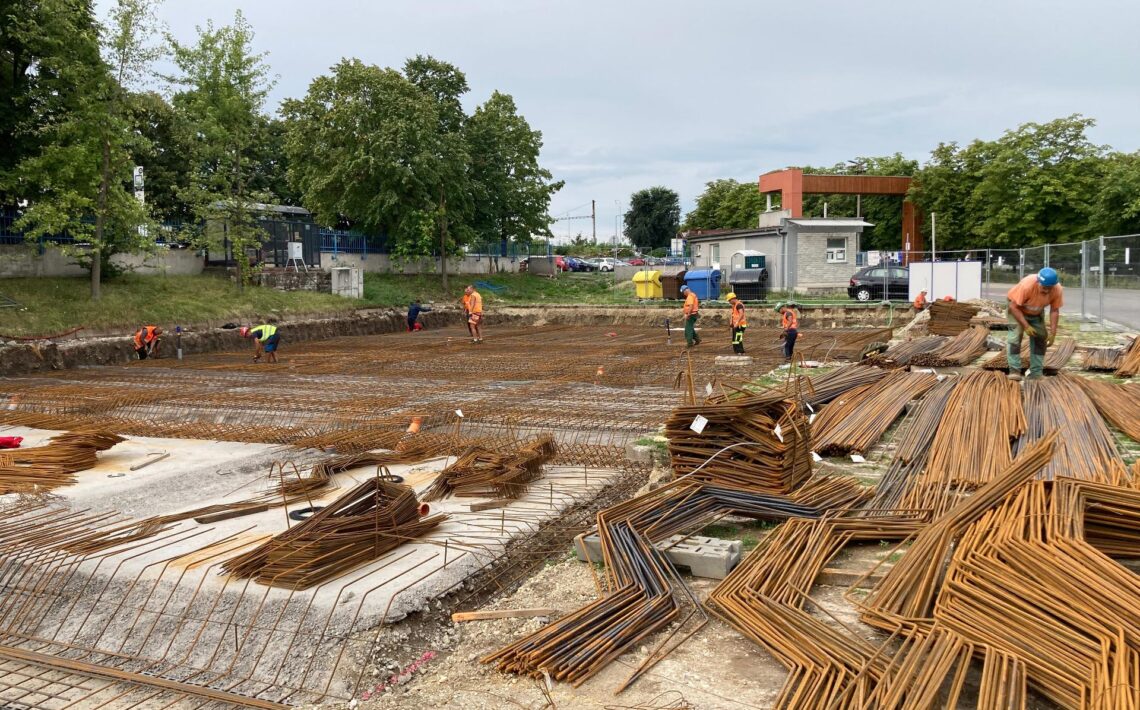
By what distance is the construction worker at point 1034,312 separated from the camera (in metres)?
9.12

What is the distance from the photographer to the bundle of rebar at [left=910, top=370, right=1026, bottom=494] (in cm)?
586

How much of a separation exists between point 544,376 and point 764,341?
766 cm

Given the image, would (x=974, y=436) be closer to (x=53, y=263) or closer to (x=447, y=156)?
(x=53, y=263)

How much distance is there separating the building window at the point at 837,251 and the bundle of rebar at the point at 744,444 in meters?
26.9

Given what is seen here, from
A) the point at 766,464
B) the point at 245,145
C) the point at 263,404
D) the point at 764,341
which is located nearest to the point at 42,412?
the point at 263,404

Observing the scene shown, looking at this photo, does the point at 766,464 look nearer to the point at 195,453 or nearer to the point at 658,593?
the point at 658,593

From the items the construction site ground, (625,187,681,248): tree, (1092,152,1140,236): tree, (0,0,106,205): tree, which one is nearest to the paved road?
the construction site ground

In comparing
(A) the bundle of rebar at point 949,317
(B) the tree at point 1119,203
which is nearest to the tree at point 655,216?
(B) the tree at point 1119,203

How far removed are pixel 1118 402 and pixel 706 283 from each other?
21102 millimetres

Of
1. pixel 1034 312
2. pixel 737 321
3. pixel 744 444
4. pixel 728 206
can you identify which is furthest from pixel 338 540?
pixel 728 206

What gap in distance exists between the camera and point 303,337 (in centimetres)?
2342

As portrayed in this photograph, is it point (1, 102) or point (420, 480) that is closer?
point (420, 480)

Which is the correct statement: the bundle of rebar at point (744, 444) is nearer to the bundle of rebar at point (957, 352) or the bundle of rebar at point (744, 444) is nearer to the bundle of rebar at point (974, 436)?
the bundle of rebar at point (974, 436)

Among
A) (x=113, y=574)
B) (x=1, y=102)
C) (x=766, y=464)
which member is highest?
(x=1, y=102)
